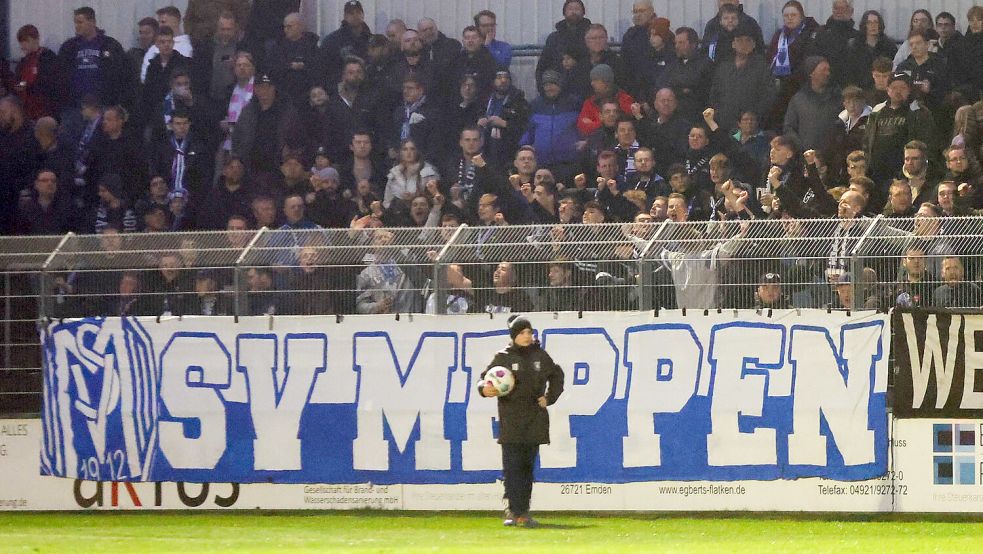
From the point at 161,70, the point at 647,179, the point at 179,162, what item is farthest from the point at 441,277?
the point at 161,70

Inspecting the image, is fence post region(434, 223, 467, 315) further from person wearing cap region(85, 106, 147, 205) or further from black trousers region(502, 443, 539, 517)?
person wearing cap region(85, 106, 147, 205)

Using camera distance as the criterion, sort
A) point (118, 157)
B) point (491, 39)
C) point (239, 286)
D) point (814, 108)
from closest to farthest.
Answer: point (239, 286) → point (814, 108) → point (491, 39) → point (118, 157)

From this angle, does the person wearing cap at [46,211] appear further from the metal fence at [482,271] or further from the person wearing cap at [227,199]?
the metal fence at [482,271]

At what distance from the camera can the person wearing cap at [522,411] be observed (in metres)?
14.5

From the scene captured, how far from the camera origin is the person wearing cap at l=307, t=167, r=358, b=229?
66.3 ft

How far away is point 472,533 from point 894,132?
742 centimetres

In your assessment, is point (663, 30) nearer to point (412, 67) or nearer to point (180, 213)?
point (412, 67)

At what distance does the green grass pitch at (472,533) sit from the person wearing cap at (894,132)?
4977 millimetres

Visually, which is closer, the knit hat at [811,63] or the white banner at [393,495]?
the white banner at [393,495]

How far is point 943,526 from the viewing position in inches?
568

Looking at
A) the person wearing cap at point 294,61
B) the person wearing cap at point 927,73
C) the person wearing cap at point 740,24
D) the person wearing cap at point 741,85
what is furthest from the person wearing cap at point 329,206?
the person wearing cap at point 927,73

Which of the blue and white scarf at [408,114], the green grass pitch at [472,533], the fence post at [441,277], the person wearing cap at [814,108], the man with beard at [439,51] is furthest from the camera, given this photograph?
the man with beard at [439,51]

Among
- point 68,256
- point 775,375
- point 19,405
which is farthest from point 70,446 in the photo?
point 775,375

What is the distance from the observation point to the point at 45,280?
17109 mm
